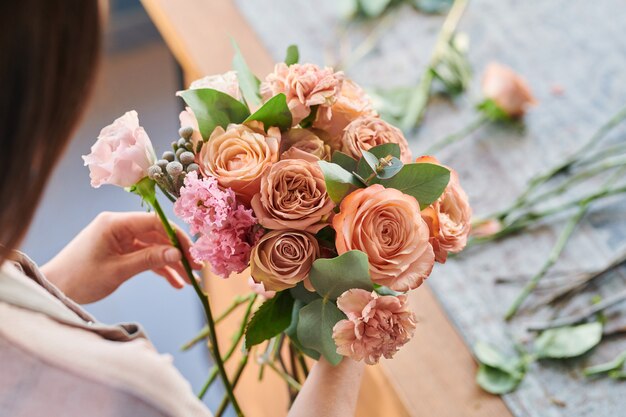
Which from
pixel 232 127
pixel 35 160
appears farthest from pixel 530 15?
pixel 35 160

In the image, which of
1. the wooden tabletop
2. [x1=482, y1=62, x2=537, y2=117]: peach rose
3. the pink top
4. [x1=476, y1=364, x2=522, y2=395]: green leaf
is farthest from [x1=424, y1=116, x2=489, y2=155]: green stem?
the pink top

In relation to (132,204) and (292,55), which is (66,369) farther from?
(132,204)

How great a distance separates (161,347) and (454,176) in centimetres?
129

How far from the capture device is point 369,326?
65 centimetres

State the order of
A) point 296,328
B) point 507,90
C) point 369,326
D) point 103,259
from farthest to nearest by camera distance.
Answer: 1. point 507,90
2. point 103,259
3. point 296,328
4. point 369,326

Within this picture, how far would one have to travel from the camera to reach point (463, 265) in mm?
1029

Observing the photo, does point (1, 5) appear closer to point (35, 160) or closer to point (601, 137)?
point (35, 160)

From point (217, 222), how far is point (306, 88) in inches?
6.1

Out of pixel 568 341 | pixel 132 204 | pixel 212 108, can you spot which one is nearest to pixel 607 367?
pixel 568 341

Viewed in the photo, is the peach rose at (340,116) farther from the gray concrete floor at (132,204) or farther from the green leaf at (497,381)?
the gray concrete floor at (132,204)

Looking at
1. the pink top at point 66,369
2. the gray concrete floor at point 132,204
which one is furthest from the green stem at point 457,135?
the gray concrete floor at point 132,204

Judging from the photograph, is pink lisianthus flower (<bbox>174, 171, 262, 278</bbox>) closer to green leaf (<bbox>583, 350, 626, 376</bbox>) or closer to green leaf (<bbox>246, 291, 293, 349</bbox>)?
green leaf (<bbox>246, 291, 293, 349</bbox>)

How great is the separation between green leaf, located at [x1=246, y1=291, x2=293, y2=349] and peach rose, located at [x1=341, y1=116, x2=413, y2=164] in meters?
0.16

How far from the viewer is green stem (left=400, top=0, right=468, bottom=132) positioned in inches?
46.5
